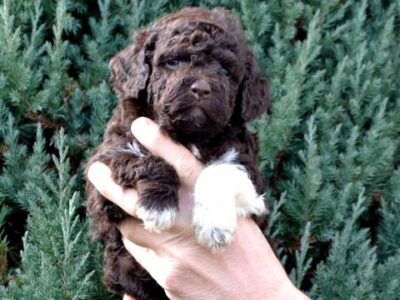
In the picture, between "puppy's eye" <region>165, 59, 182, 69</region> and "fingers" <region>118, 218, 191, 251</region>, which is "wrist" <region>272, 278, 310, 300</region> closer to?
"fingers" <region>118, 218, 191, 251</region>

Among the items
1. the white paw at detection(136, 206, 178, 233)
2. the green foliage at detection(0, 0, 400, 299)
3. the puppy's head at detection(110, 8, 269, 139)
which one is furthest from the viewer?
the green foliage at detection(0, 0, 400, 299)

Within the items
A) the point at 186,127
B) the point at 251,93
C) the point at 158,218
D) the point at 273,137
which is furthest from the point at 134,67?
the point at 273,137

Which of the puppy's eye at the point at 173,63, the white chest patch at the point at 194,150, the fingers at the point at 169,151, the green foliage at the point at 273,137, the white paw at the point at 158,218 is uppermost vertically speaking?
the puppy's eye at the point at 173,63

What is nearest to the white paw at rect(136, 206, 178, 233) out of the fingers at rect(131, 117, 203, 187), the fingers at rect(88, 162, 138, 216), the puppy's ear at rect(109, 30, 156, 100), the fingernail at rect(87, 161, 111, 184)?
the fingers at rect(88, 162, 138, 216)

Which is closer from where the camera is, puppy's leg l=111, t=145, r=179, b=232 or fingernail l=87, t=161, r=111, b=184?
puppy's leg l=111, t=145, r=179, b=232

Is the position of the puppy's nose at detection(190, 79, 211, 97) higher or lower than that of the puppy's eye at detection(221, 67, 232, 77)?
higher

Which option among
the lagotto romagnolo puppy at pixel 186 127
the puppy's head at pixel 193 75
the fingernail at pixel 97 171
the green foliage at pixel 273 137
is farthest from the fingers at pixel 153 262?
the puppy's head at pixel 193 75

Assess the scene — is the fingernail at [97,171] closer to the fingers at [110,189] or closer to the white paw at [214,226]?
the fingers at [110,189]

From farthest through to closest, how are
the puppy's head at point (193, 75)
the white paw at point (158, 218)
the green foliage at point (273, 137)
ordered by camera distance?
the green foliage at point (273, 137), the puppy's head at point (193, 75), the white paw at point (158, 218)
